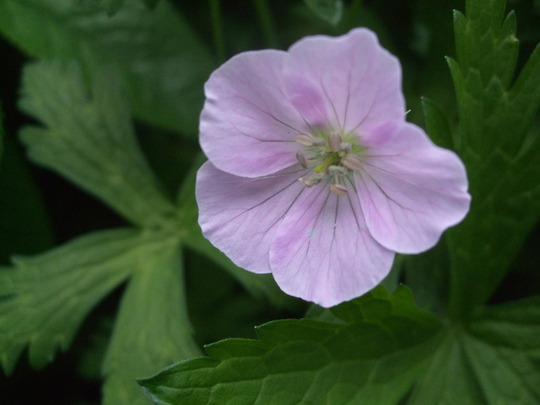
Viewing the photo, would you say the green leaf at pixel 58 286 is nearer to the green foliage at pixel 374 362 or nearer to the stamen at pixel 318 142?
the green foliage at pixel 374 362

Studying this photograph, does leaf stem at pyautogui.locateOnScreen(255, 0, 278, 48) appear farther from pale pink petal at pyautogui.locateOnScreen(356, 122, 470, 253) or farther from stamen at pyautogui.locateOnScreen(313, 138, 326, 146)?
pale pink petal at pyautogui.locateOnScreen(356, 122, 470, 253)

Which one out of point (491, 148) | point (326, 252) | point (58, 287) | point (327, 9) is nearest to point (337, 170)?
point (326, 252)

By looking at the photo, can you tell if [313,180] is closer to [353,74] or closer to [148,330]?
[353,74]

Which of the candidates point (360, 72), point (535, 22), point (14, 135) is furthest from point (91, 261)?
point (535, 22)

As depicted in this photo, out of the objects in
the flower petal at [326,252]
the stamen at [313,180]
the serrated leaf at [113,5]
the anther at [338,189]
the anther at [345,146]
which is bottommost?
the flower petal at [326,252]

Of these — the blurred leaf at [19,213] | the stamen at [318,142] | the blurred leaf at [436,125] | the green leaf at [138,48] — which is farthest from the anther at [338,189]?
the blurred leaf at [19,213]

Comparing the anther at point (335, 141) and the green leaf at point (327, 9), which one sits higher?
the green leaf at point (327, 9)
